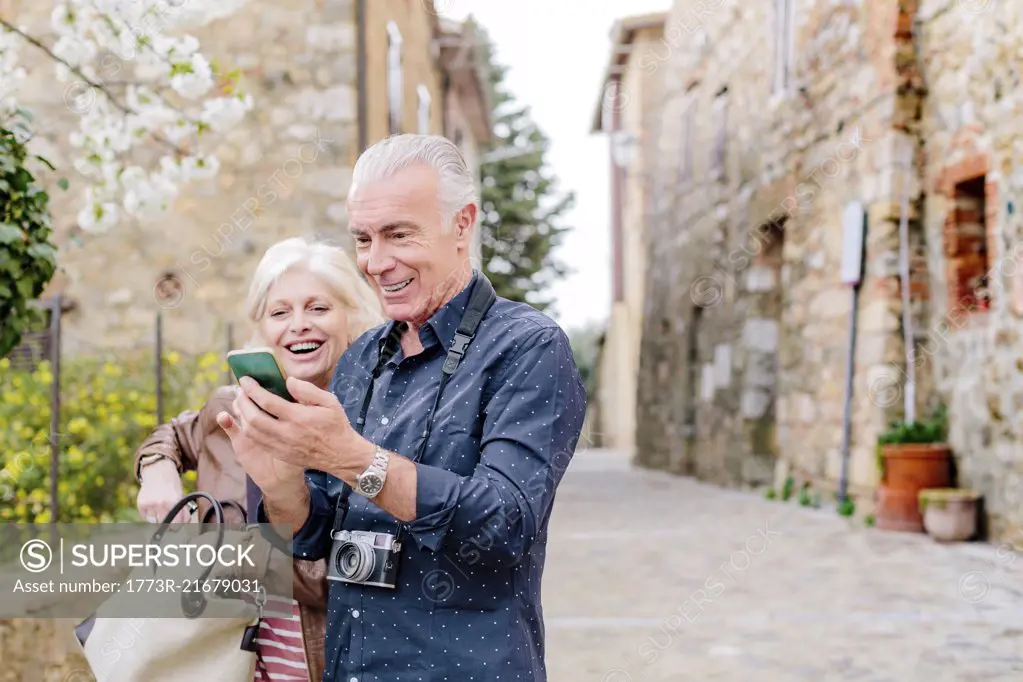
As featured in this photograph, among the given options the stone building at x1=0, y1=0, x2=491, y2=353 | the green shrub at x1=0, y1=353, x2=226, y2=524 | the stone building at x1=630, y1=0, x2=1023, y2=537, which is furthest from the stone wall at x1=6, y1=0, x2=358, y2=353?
the stone building at x1=630, y1=0, x2=1023, y2=537

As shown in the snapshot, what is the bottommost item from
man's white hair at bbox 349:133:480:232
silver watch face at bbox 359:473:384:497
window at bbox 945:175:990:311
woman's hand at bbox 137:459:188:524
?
woman's hand at bbox 137:459:188:524

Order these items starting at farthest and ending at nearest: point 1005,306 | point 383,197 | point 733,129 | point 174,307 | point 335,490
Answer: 1. point 733,129
2. point 174,307
3. point 1005,306
4. point 335,490
5. point 383,197

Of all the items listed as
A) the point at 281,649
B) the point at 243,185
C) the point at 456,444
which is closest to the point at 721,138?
the point at 243,185

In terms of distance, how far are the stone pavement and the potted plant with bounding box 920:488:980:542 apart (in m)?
0.14

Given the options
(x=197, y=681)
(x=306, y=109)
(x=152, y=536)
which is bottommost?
(x=197, y=681)

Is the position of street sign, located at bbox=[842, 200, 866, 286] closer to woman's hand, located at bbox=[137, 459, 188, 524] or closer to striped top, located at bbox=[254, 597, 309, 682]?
woman's hand, located at bbox=[137, 459, 188, 524]

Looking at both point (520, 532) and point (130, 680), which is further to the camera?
point (130, 680)

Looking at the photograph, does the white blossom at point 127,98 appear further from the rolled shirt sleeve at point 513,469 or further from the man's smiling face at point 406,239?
the rolled shirt sleeve at point 513,469

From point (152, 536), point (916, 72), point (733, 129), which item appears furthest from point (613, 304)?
point (152, 536)

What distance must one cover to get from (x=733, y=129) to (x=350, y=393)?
11350mm

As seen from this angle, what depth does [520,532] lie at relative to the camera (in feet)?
4.81

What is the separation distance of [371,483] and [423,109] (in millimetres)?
11168

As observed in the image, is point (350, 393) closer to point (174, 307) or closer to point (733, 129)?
point (174, 307)

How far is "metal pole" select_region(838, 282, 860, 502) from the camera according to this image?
848 centimetres
